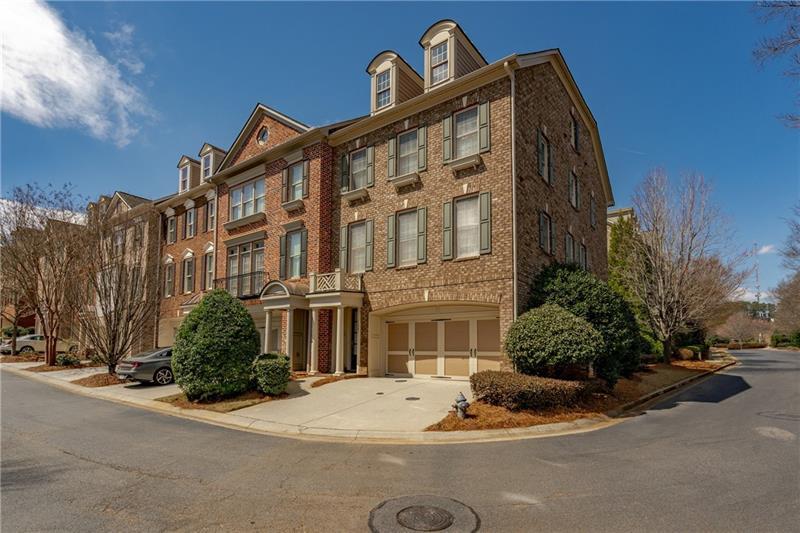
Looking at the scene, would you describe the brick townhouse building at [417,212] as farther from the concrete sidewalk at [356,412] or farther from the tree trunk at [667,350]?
the tree trunk at [667,350]

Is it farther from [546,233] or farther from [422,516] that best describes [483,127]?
[422,516]

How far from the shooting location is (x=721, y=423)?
33.3 ft

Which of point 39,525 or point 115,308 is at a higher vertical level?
point 115,308

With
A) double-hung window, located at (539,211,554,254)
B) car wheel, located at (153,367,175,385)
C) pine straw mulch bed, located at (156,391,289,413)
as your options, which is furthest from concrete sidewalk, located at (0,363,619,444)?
double-hung window, located at (539,211,554,254)

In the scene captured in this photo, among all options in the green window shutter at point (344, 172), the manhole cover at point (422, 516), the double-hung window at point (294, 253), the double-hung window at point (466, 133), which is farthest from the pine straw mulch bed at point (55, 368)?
the manhole cover at point (422, 516)

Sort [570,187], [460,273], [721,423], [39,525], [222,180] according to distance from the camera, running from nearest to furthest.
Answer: [39,525], [721,423], [460,273], [570,187], [222,180]

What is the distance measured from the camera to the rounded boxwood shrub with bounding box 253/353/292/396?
539 inches

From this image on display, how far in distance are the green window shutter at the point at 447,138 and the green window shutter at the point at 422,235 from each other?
6.92 ft

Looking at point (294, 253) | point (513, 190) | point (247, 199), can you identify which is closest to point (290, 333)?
point (294, 253)

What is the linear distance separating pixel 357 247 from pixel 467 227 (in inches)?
214

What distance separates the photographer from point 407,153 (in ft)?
58.4

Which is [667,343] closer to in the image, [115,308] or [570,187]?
[570,187]

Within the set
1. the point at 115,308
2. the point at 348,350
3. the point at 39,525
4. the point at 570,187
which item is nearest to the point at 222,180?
the point at 115,308

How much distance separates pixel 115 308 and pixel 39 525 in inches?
677
